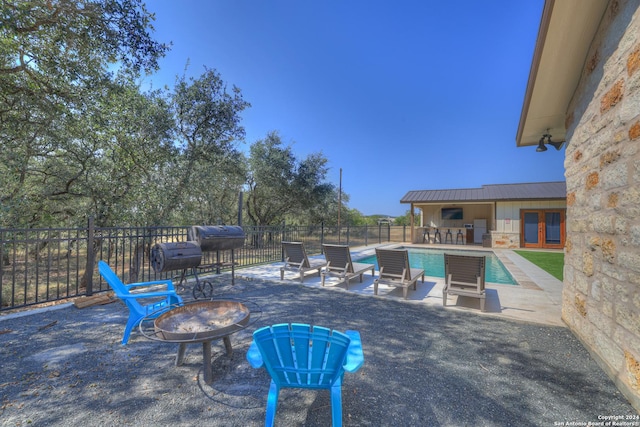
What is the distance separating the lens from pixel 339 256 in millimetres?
5895

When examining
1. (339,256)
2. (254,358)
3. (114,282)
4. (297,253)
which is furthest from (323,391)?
(297,253)

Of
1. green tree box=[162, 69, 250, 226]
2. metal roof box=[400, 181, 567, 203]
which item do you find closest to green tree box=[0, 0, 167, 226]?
green tree box=[162, 69, 250, 226]

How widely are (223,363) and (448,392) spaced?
6.69 ft

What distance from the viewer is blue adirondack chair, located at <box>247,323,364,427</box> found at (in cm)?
162

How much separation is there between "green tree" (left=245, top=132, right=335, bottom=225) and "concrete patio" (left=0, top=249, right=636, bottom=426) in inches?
439

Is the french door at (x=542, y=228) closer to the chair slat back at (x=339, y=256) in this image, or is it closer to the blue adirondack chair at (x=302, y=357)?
the chair slat back at (x=339, y=256)

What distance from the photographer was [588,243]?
288 cm

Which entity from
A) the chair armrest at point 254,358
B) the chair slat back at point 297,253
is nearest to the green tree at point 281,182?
the chair slat back at point 297,253

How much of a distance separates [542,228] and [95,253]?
61.4 feet

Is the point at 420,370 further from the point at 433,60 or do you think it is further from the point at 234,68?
the point at 433,60

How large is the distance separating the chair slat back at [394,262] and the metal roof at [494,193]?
1276 cm

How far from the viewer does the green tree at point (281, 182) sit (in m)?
14.4

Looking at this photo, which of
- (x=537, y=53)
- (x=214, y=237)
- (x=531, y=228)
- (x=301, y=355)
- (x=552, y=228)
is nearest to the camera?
(x=301, y=355)

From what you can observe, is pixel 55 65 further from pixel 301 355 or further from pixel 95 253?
pixel 301 355
